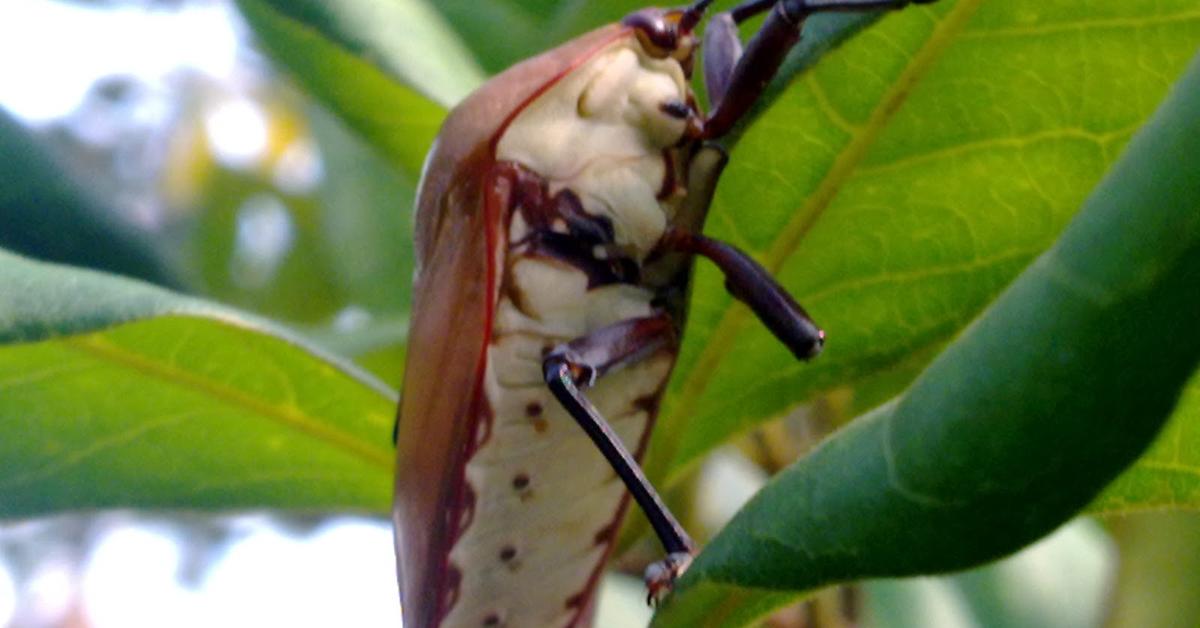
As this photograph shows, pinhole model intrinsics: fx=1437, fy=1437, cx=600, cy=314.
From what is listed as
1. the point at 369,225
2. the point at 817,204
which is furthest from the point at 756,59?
the point at 369,225

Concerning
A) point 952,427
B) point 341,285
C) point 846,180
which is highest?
point 952,427

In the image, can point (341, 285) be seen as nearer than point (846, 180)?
No

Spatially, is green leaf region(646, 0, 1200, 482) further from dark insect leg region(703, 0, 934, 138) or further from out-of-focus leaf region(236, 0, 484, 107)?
out-of-focus leaf region(236, 0, 484, 107)

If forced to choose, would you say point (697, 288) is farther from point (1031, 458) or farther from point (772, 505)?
point (1031, 458)

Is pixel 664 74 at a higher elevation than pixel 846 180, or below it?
higher

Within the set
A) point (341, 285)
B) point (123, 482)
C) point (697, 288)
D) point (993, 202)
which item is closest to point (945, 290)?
point (993, 202)

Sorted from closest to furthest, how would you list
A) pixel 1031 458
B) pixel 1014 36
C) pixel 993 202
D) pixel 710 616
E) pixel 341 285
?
pixel 1031 458 → pixel 710 616 → pixel 1014 36 → pixel 993 202 → pixel 341 285
